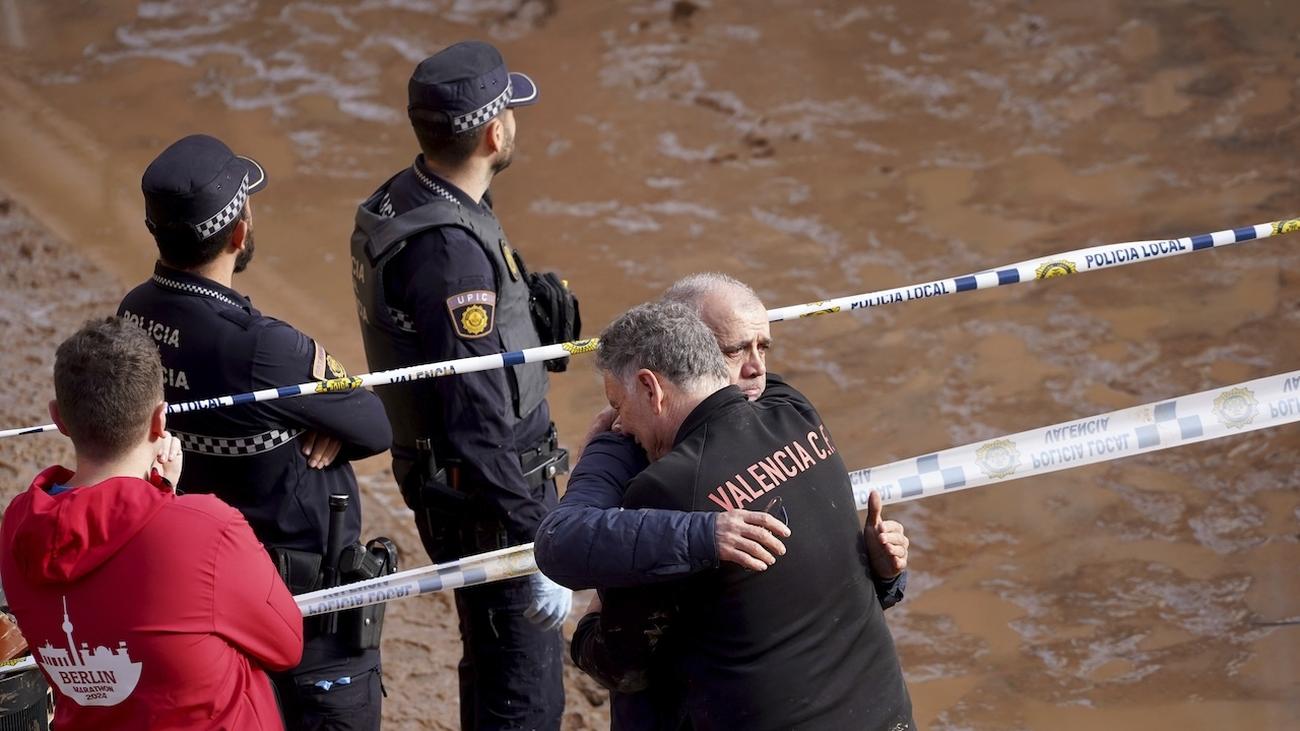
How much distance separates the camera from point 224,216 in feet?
9.75

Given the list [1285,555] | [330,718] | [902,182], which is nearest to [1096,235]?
[902,182]

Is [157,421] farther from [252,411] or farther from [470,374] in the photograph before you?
[470,374]

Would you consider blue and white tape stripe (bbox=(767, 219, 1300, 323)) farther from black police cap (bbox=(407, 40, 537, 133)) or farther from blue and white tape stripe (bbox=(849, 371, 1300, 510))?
black police cap (bbox=(407, 40, 537, 133))

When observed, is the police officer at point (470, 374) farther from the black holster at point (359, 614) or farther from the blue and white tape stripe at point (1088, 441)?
the blue and white tape stripe at point (1088, 441)

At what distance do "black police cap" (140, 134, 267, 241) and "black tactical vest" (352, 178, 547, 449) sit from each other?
59 cm

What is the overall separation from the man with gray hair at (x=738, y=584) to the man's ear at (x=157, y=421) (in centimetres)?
74

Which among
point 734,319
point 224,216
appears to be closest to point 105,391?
point 224,216

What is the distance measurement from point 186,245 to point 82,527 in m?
0.93

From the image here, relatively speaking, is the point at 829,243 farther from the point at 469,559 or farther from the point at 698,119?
the point at 469,559

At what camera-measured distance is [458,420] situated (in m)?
3.50

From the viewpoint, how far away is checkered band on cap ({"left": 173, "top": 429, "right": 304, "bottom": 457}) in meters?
2.99

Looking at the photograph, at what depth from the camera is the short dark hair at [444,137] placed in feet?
12.0

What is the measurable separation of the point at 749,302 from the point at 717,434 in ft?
1.92

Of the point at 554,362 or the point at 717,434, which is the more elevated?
the point at 717,434
